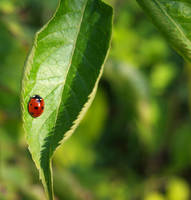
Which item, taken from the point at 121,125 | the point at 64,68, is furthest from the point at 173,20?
the point at 121,125

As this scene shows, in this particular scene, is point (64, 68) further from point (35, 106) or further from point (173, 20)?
point (173, 20)

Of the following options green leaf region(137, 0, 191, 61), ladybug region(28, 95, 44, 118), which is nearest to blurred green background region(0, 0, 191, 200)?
ladybug region(28, 95, 44, 118)

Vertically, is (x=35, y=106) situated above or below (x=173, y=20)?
below

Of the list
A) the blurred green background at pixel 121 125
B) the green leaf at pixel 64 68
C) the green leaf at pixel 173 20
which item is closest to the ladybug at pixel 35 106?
the green leaf at pixel 64 68

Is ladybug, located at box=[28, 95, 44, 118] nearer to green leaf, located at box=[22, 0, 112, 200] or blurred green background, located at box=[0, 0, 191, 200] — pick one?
green leaf, located at box=[22, 0, 112, 200]


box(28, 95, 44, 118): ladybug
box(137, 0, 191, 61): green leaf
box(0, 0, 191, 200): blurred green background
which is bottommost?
box(0, 0, 191, 200): blurred green background

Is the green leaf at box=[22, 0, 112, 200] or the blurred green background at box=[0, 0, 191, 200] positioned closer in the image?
the green leaf at box=[22, 0, 112, 200]
